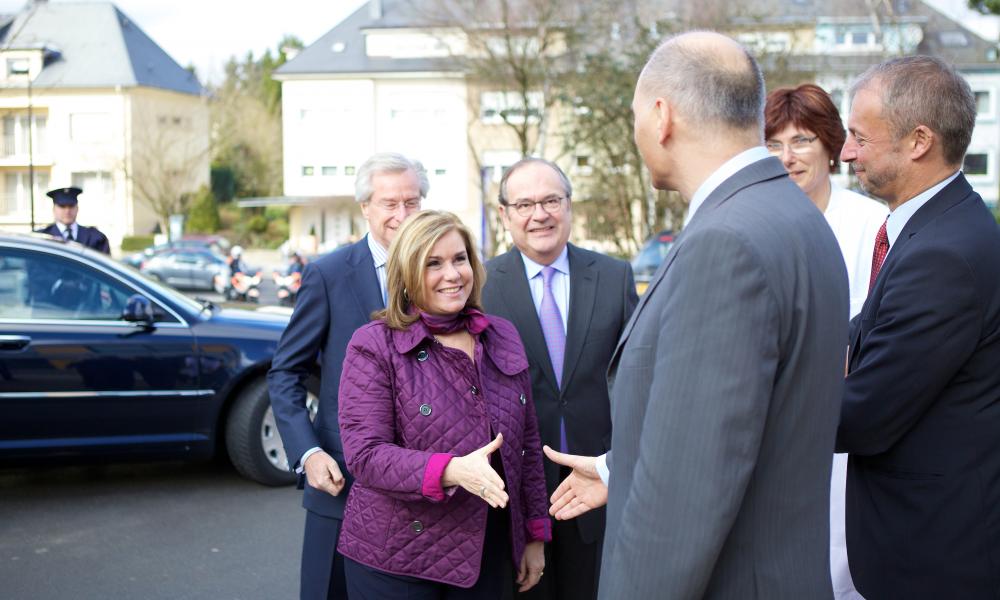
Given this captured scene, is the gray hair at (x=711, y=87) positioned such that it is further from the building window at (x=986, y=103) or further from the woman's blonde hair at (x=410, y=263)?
the building window at (x=986, y=103)

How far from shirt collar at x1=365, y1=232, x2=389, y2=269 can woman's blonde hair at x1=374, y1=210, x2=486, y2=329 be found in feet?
2.53

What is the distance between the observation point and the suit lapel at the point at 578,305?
12.4ft

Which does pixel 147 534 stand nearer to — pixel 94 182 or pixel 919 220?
pixel 919 220

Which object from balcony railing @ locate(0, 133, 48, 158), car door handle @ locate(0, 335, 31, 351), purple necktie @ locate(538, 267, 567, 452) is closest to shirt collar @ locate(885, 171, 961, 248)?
purple necktie @ locate(538, 267, 567, 452)

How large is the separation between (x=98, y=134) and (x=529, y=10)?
105ft

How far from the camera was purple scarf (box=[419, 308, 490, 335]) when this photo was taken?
9.90ft

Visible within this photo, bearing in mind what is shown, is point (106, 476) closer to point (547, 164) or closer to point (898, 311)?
point (547, 164)

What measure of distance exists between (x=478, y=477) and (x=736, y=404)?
100 centimetres

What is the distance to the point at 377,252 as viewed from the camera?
12.8 ft

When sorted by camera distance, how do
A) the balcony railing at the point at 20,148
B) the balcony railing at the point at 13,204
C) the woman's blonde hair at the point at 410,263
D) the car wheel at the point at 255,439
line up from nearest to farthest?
the woman's blonde hair at the point at 410,263 → the car wheel at the point at 255,439 → the balcony railing at the point at 20,148 → the balcony railing at the point at 13,204

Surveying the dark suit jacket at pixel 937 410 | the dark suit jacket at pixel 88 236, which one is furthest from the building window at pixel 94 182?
the dark suit jacket at pixel 937 410

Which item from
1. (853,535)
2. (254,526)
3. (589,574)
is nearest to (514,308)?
(589,574)

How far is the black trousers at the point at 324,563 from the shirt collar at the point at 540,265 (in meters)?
1.24

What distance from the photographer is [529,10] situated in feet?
97.1
